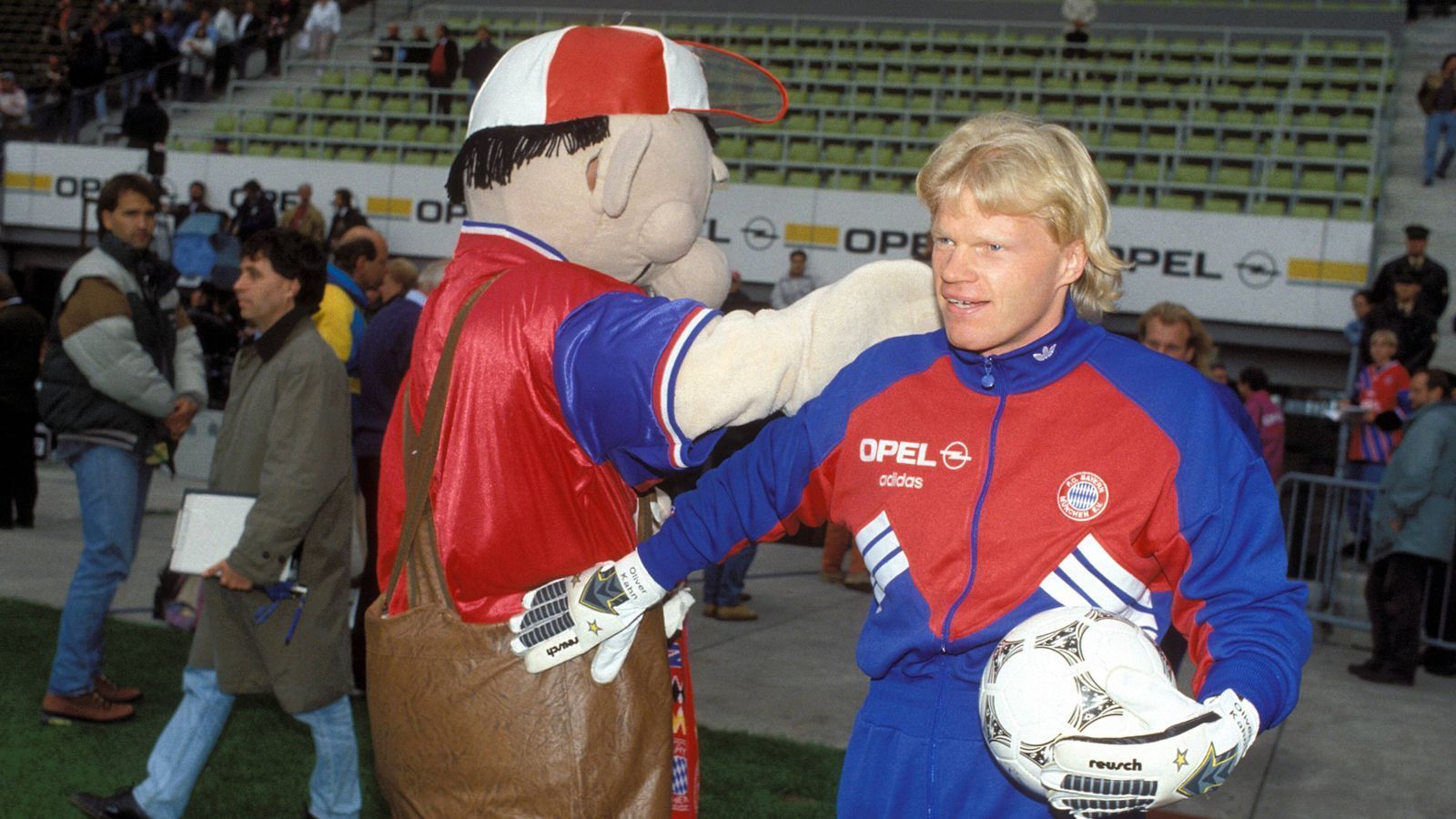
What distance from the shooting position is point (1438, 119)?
14422 mm

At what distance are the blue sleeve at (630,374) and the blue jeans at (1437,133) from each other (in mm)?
14320

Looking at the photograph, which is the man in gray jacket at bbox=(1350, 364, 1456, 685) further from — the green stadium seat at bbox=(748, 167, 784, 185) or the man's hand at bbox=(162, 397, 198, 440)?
the green stadium seat at bbox=(748, 167, 784, 185)

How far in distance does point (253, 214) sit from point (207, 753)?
13263 millimetres

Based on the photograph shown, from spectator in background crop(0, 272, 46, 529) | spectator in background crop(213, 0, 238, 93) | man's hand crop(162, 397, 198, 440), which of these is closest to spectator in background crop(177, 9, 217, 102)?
spectator in background crop(213, 0, 238, 93)

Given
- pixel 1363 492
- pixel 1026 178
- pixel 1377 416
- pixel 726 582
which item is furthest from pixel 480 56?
pixel 1026 178

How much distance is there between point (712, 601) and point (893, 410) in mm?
5757

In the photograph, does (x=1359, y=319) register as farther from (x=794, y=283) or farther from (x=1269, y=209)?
(x=794, y=283)

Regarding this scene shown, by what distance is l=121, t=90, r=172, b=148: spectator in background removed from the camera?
18078 millimetres

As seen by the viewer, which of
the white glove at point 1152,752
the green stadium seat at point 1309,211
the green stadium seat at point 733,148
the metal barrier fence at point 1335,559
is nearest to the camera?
the white glove at point 1152,752

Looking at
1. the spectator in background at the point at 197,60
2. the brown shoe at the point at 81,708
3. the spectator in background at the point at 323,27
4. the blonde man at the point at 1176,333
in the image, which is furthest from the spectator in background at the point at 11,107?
the blonde man at the point at 1176,333

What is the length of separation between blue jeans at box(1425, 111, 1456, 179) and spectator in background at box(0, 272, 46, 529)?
12.7m

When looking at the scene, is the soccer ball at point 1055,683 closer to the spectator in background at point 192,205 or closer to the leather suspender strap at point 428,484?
the leather suspender strap at point 428,484

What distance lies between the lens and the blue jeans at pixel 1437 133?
47.2 feet

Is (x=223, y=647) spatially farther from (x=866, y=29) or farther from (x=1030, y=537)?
(x=866, y=29)
